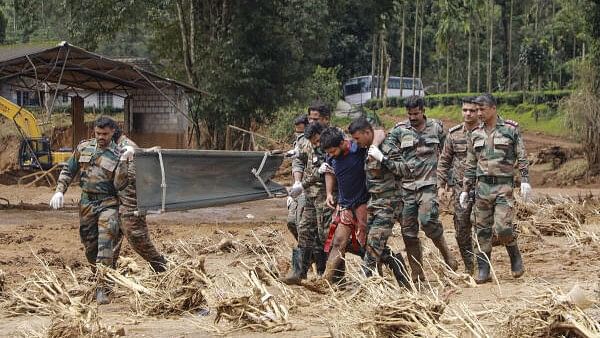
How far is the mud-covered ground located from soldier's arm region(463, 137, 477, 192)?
0.98 metres

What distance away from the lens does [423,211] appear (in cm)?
905

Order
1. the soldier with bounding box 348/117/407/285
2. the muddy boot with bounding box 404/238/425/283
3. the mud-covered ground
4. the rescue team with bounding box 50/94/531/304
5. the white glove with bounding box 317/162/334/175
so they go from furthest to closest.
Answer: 1. the muddy boot with bounding box 404/238/425/283
2. the white glove with bounding box 317/162/334/175
3. the rescue team with bounding box 50/94/531/304
4. the soldier with bounding box 348/117/407/285
5. the mud-covered ground

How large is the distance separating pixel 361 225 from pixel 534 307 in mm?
3082

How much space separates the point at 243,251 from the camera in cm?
1218

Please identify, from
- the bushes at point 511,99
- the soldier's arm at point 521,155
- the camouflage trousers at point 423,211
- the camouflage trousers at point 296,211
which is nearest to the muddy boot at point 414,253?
the camouflage trousers at point 423,211

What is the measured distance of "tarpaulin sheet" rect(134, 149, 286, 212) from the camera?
1367cm

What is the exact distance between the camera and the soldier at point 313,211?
9125 mm

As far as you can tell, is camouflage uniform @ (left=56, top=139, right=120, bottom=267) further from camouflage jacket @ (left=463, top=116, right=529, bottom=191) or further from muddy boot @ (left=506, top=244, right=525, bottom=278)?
muddy boot @ (left=506, top=244, right=525, bottom=278)

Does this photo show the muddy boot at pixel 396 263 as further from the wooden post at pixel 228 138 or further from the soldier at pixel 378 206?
the wooden post at pixel 228 138

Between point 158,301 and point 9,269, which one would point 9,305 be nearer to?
point 158,301


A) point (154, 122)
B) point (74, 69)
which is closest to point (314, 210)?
point (74, 69)

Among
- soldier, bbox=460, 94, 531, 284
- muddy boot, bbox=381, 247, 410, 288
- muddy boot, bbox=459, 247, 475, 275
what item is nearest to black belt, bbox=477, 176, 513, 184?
soldier, bbox=460, 94, 531, 284

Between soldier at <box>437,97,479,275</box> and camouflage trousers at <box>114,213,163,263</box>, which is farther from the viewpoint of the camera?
soldier at <box>437,97,479,275</box>

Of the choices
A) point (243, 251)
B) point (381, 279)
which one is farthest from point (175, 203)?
point (381, 279)
